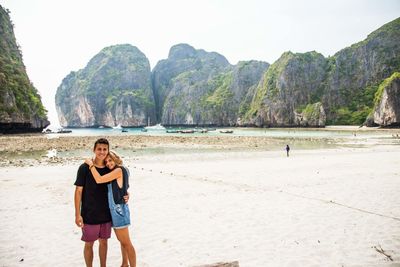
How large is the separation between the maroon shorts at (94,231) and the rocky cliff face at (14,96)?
228 feet

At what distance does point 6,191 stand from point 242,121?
16551 cm

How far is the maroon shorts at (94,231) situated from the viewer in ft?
14.6

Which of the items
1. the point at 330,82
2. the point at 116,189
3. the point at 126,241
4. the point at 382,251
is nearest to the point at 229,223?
the point at 382,251

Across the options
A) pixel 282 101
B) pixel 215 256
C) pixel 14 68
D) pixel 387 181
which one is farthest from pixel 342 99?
pixel 215 256

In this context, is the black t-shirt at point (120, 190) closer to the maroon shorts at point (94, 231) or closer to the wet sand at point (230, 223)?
the maroon shorts at point (94, 231)

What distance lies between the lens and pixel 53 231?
741cm

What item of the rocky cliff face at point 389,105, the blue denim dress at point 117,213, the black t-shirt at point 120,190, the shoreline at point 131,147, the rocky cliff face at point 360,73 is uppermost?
the rocky cliff face at point 360,73

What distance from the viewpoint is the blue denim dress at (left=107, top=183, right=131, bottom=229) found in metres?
4.38

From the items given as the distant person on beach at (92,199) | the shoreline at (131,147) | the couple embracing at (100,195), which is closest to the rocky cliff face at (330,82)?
the shoreline at (131,147)

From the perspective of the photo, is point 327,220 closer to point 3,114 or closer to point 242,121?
point 3,114

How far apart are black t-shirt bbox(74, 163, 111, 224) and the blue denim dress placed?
0.12 m

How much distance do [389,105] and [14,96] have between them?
111 metres

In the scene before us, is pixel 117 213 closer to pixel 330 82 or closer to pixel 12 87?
pixel 12 87

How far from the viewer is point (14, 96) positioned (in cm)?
6969
